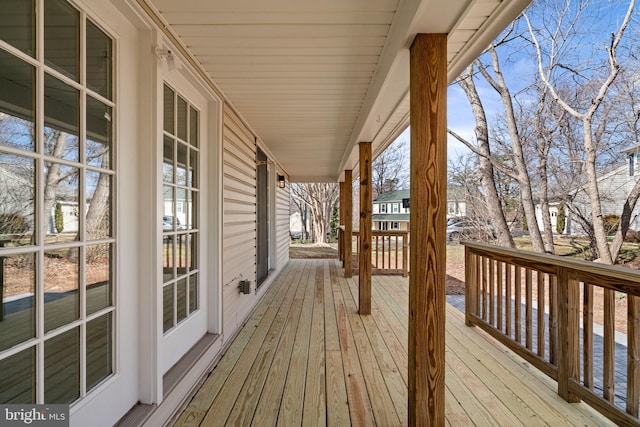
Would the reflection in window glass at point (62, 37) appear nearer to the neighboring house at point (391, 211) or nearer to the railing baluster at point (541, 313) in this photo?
the railing baluster at point (541, 313)

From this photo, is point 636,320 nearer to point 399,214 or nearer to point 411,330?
point 411,330

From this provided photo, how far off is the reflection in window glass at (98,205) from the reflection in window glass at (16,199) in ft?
0.86

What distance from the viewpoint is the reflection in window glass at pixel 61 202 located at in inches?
45.2

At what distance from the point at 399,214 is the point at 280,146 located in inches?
730

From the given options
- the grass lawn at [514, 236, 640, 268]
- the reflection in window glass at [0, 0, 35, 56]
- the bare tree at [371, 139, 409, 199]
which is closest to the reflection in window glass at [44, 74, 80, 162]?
the reflection in window glass at [0, 0, 35, 56]

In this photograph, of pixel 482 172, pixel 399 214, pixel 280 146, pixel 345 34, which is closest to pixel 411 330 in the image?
pixel 345 34

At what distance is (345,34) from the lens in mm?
1831

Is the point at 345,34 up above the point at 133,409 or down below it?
above

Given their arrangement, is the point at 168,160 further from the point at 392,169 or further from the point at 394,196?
the point at 394,196

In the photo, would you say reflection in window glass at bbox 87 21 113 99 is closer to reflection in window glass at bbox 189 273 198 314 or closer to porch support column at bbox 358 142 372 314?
reflection in window glass at bbox 189 273 198 314

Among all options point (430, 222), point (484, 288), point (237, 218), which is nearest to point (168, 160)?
point (237, 218)

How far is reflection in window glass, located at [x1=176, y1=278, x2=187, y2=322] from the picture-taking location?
6.95 ft

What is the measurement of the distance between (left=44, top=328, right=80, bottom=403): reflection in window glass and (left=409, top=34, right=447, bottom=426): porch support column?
150cm

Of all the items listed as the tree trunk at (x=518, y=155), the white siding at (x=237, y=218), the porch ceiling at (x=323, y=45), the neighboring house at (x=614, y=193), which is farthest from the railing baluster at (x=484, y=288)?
the tree trunk at (x=518, y=155)
